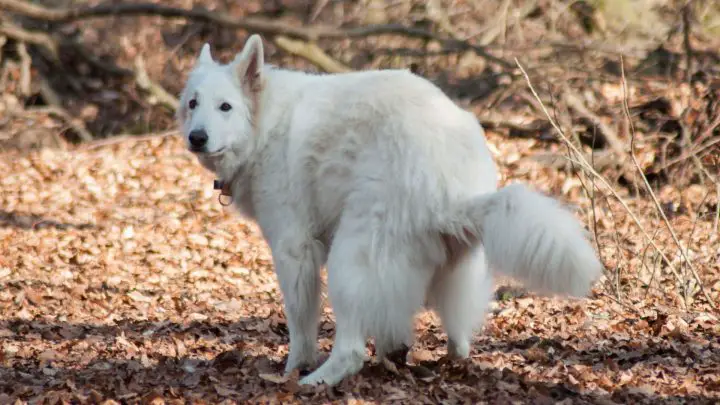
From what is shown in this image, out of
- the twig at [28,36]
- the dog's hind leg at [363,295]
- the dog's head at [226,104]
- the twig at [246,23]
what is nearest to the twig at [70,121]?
the twig at [28,36]

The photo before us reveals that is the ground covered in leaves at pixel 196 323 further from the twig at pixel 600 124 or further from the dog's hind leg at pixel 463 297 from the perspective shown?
the twig at pixel 600 124

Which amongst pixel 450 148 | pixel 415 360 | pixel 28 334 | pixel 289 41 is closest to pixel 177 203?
pixel 289 41

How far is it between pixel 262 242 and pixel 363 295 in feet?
15.4

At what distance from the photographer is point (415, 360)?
5.51 meters

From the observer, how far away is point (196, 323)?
6973 mm

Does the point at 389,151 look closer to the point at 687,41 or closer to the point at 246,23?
the point at 687,41

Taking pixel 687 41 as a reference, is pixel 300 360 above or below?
below

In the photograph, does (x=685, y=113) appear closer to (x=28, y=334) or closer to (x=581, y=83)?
(x=581, y=83)

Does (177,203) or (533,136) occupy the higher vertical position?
(533,136)

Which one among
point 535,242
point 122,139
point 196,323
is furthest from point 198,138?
point 122,139

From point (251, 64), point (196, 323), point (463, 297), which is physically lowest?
point (196, 323)

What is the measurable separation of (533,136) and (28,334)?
6429 millimetres

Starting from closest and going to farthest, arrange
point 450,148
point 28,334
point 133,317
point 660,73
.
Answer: point 450,148 → point 28,334 → point 133,317 → point 660,73

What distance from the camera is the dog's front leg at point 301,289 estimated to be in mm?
5293
